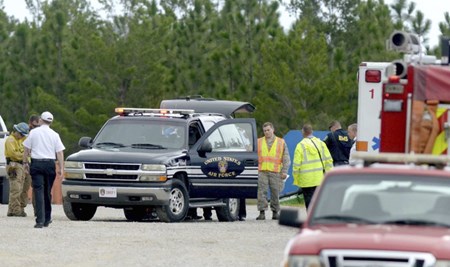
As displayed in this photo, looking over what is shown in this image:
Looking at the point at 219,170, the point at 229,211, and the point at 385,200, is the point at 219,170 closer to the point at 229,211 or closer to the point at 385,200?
the point at 229,211

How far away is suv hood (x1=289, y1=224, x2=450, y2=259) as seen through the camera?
35.3ft

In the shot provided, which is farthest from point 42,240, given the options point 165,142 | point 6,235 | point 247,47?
point 247,47

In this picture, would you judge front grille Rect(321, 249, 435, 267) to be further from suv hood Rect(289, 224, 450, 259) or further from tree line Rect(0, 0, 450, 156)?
tree line Rect(0, 0, 450, 156)

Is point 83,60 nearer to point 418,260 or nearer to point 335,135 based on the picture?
point 335,135

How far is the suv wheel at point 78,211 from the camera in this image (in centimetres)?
2461

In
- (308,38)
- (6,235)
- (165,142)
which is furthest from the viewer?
(308,38)

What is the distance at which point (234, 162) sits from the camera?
24984 millimetres

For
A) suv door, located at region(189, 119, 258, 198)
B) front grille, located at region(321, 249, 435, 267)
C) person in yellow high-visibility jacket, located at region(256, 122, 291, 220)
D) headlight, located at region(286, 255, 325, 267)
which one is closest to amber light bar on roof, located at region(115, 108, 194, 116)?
suv door, located at region(189, 119, 258, 198)

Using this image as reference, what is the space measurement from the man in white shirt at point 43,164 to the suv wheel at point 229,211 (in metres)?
4.62

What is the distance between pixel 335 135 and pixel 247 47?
33677 mm

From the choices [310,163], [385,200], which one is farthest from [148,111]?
[385,200]

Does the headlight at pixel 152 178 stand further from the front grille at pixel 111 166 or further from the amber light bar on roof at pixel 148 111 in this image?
the amber light bar on roof at pixel 148 111

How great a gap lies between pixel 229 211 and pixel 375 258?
15.7 meters

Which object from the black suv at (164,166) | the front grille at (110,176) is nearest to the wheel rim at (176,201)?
the black suv at (164,166)
